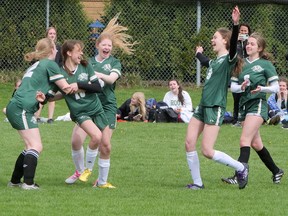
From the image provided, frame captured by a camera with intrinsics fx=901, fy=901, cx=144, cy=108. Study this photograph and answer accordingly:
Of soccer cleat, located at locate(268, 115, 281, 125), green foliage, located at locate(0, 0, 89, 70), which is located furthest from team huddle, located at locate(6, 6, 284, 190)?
green foliage, located at locate(0, 0, 89, 70)

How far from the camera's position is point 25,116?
31.8 ft

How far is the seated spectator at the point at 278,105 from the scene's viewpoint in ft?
58.8

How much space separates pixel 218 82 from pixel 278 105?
8.52 metres

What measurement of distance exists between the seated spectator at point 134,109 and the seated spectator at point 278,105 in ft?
8.45

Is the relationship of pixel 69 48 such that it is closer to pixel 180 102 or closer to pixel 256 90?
pixel 256 90

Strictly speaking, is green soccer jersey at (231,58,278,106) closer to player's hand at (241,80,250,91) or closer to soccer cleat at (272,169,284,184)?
player's hand at (241,80,250,91)

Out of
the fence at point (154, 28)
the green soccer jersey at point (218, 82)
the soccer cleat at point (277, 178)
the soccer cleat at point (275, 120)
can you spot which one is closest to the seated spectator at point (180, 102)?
the soccer cleat at point (275, 120)

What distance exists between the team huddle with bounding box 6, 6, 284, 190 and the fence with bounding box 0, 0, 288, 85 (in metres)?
12.4

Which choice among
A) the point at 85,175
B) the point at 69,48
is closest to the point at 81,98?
the point at 69,48

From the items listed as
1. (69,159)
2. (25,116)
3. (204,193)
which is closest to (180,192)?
(204,193)

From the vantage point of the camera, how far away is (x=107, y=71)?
10492mm

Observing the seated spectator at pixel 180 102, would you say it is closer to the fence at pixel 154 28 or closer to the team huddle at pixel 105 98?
the fence at pixel 154 28

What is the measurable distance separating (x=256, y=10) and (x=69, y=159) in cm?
1184

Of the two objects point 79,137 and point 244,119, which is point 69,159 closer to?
point 79,137
